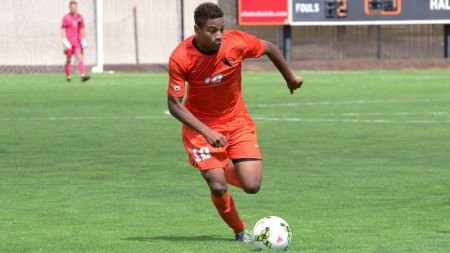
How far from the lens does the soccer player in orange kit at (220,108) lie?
32.8ft

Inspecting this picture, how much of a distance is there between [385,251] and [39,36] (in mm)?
35875

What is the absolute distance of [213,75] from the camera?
1014 centimetres

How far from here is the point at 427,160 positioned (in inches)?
666

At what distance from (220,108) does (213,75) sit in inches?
12.7

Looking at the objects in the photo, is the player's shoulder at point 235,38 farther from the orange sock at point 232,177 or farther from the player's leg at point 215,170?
the orange sock at point 232,177

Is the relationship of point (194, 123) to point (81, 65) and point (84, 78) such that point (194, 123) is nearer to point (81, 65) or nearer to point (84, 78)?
point (84, 78)

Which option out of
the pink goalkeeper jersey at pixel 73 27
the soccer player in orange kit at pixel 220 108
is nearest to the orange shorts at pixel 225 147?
the soccer player in orange kit at pixel 220 108

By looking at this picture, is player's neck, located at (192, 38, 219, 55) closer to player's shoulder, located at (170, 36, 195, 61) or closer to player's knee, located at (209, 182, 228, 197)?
player's shoulder, located at (170, 36, 195, 61)

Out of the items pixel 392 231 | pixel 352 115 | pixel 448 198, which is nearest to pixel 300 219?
pixel 392 231

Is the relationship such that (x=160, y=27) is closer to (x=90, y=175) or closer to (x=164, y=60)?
(x=164, y=60)

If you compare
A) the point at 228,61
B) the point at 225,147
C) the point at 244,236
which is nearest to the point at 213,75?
the point at 228,61

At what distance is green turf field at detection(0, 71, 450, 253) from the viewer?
413 inches

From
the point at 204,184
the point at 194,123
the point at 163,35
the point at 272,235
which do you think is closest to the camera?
the point at 272,235

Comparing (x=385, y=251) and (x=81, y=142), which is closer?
(x=385, y=251)
